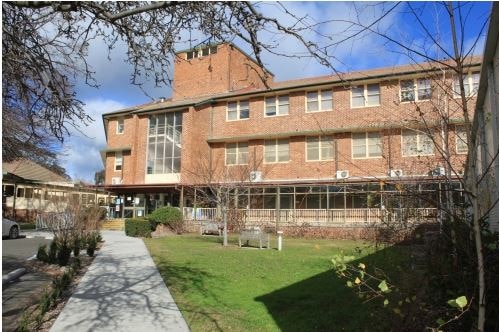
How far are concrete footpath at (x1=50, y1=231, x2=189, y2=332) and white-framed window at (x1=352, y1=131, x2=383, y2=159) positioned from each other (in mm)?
19382

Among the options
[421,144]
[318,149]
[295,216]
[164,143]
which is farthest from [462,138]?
[164,143]

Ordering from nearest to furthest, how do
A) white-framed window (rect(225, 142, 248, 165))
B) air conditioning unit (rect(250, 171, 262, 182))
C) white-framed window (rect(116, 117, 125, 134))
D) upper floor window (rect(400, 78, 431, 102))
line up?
upper floor window (rect(400, 78, 431, 102)) < air conditioning unit (rect(250, 171, 262, 182)) < white-framed window (rect(225, 142, 248, 165)) < white-framed window (rect(116, 117, 125, 134))

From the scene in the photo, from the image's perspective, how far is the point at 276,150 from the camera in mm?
33938

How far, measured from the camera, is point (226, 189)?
23.1m

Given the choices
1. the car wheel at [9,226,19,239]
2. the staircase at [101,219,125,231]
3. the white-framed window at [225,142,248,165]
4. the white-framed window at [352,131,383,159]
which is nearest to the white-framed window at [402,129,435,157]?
the white-framed window at [352,131,383,159]

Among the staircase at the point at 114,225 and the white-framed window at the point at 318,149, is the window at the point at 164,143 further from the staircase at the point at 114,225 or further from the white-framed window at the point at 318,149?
the white-framed window at the point at 318,149

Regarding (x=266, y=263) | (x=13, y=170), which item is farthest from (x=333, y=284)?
(x=13, y=170)

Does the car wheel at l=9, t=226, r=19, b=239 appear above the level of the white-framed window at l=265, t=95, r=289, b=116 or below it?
below

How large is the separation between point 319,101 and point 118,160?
18.8 m

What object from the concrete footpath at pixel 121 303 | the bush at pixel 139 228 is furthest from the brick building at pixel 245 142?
the concrete footpath at pixel 121 303

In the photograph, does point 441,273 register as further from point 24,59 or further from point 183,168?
point 183,168

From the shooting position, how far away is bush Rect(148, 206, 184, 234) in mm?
30781

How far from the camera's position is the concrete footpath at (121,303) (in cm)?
745

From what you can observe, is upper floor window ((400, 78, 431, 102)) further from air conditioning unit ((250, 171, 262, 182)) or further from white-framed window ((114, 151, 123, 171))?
white-framed window ((114, 151, 123, 171))
